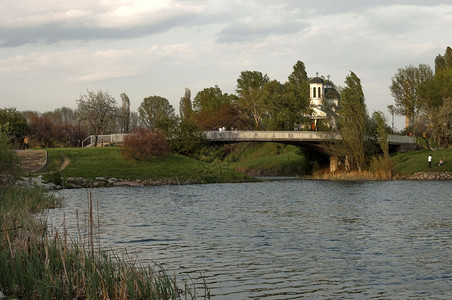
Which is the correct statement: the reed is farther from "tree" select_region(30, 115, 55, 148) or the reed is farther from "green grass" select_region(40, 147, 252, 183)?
"tree" select_region(30, 115, 55, 148)

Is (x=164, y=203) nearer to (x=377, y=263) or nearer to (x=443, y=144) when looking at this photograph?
(x=377, y=263)

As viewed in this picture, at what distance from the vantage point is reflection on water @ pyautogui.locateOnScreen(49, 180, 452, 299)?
710 inches

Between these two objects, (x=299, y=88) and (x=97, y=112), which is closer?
(x=97, y=112)

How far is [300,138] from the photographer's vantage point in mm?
93625

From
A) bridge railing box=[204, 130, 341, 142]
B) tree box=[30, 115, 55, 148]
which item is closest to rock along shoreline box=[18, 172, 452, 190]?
bridge railing box=[204, 130, 341, 142]

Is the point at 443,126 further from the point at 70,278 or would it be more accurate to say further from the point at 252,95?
the point at 70,278

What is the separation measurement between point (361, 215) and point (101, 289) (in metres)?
25.5

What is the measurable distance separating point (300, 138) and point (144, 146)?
23.0m

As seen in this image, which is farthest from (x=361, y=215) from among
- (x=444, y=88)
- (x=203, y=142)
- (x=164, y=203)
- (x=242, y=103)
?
(x=242, y=103)

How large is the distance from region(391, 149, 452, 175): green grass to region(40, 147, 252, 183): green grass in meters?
22.5

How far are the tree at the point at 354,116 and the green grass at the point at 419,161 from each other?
6.60 meters

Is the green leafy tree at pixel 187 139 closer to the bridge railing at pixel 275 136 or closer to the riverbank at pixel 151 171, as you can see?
the bridge railing at pixel 275 136

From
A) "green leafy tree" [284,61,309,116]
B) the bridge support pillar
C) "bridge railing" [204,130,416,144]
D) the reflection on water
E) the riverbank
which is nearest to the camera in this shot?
the reflection on water

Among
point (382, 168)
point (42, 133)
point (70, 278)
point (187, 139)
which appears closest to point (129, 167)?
point (187, 139)
